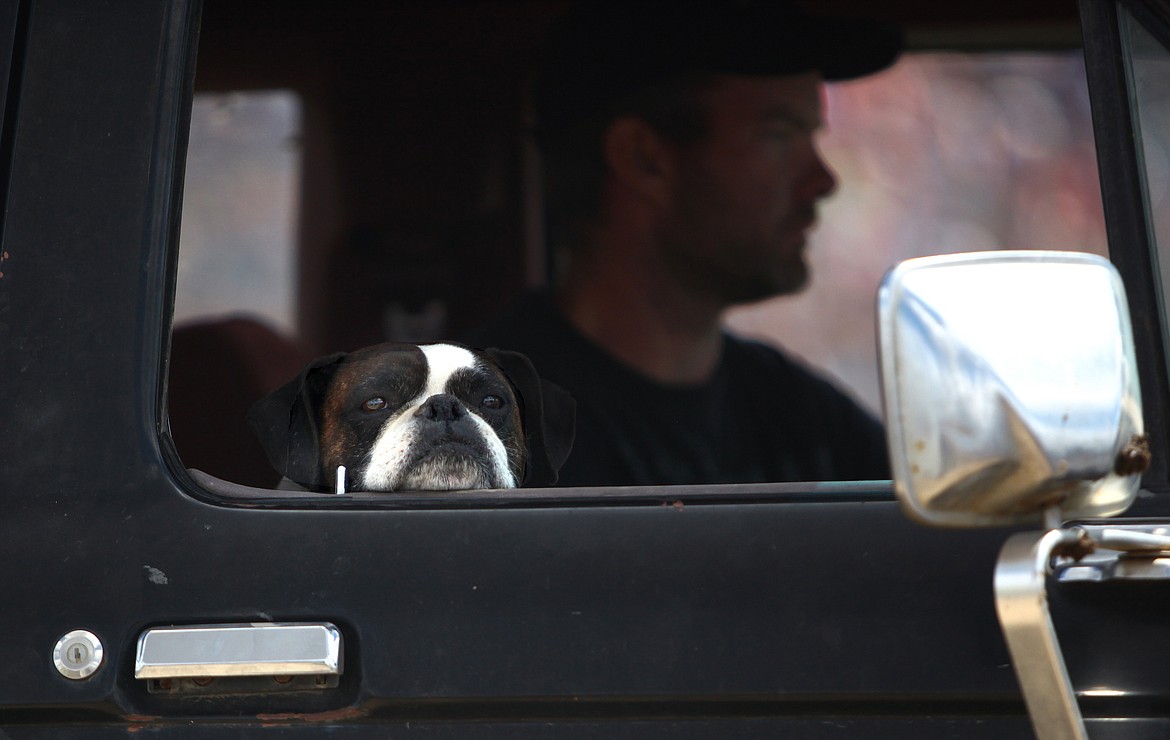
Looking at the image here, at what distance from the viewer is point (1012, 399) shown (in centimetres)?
84

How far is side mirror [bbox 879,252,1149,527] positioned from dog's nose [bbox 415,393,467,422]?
4.84 feet

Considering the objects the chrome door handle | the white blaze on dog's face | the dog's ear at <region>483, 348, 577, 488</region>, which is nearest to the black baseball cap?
the dog's ear at <region>483, 348, 577, 488</region>

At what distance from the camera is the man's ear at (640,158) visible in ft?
12.1

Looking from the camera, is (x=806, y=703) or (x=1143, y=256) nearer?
(x=806, y=703)

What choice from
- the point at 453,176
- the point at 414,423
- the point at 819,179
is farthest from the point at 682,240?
the point at 414,423

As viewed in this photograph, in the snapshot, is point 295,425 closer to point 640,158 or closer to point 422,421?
point 422,421

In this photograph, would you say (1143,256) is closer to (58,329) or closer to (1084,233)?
(58,329)

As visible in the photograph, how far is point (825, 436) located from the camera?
3.62 m

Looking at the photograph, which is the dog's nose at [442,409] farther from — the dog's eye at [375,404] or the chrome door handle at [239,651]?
the chrome door handle at [239,651]

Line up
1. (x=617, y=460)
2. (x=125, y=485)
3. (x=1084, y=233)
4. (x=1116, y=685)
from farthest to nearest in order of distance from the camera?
1. (x=617, y=460)
2. (x=1084, y=233)
3. (x=125, y=485)
4. (x=1116, y=685)

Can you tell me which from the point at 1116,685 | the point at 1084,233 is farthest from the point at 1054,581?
the point at 1084,233

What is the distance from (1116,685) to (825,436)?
2489mm

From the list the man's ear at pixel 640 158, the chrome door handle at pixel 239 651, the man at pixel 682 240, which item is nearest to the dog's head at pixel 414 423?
the man at pixel 682 240

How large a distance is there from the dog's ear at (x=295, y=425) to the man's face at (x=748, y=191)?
1603mm
